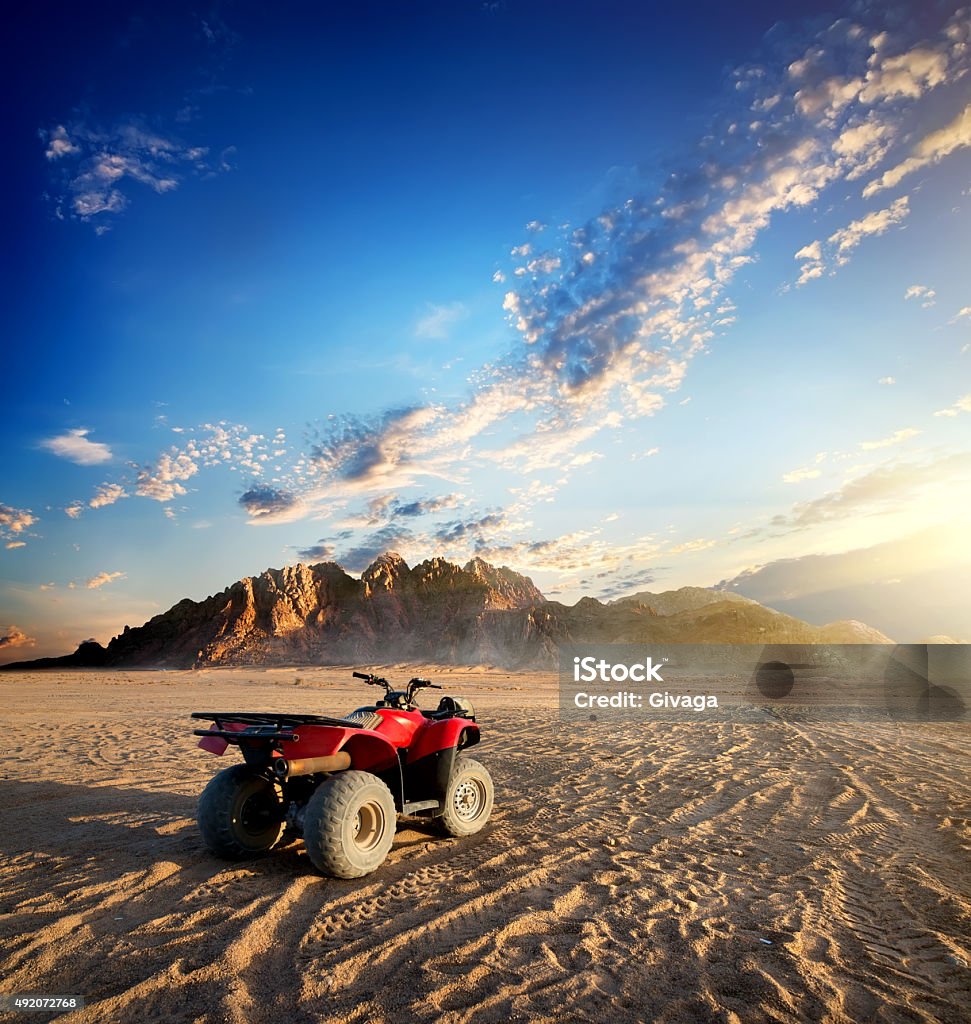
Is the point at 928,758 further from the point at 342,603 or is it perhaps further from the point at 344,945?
the point at 342,603

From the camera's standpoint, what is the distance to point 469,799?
6.68 m

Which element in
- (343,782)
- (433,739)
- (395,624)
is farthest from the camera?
(395,624)

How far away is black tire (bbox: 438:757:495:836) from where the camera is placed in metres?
6.37

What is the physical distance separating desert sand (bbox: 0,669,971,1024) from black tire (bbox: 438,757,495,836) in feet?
0.60

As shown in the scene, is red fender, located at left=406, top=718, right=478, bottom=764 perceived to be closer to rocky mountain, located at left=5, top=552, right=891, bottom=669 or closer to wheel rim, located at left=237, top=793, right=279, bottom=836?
wheel rim, located at left=237, top=793, right=279, bottom=836

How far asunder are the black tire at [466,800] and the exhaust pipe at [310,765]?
1350mm

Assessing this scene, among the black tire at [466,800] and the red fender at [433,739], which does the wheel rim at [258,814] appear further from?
the black tire at [466,800]

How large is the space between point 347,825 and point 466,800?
1.93m

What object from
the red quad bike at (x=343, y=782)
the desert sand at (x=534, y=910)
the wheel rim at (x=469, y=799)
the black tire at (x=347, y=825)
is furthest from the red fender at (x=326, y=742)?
the wheel rim at (x=469, y=799)

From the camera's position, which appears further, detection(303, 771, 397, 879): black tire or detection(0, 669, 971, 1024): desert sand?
detection(303, 771, 397, 879): black tire

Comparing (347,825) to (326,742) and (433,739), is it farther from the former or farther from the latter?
(433,739)

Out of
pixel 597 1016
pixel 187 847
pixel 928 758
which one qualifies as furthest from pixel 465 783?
pixel 928 758

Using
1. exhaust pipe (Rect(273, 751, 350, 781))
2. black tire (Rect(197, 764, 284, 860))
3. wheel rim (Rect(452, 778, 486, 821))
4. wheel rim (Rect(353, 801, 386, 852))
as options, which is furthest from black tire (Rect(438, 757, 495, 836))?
black tire (Rect(197, 764, 284, 860))

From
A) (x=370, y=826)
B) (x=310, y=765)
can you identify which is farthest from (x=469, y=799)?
(x=310, y=765)
